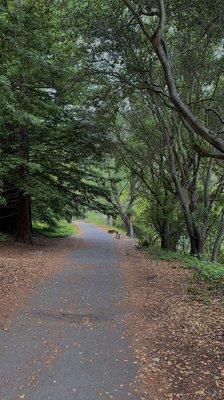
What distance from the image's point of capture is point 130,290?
9680 mm

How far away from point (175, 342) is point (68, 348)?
157 cm

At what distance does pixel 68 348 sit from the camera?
237 inches

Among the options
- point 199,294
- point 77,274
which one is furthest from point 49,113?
point 199,294

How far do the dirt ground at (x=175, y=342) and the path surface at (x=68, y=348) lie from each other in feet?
0.80

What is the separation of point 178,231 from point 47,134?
28.8ft

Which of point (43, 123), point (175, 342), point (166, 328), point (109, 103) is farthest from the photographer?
point (43, 123)

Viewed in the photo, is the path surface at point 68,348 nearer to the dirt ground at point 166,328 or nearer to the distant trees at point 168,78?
the dirt ground at point 166,328

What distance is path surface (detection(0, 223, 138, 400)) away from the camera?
15.8 feet

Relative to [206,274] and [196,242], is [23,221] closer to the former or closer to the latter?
[196,242]

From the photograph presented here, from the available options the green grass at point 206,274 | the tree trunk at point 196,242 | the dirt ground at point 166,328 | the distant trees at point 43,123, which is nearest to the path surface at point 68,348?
the dirt ground at point 166,328

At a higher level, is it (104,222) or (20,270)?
(104,222)

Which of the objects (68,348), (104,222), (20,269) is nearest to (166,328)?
(68,348)

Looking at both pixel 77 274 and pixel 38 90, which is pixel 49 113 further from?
pixel 77 274

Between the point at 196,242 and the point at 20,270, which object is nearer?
the point at 20,270
